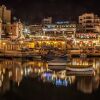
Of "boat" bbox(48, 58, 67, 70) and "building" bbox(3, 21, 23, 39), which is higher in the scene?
"building" bbox(3, 21, 23, 39)

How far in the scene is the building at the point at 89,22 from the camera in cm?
4272

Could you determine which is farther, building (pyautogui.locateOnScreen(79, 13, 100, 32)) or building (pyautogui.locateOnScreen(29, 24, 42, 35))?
building (pyautogui.locateOnScreen(29, 24, 42, 35))

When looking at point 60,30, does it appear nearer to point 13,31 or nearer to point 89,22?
point 89,22

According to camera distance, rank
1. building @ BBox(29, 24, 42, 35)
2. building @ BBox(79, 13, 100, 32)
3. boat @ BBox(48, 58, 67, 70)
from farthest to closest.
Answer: building @ BBox(29, 24, 42, 35) < building @ BBox(79, 13, 100, 32) < boat @ BBox(48, 58, 67, 70)

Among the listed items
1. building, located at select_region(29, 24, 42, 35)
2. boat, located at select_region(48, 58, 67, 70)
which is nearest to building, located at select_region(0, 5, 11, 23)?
building, located at select_region(29, 24, 42, 35)

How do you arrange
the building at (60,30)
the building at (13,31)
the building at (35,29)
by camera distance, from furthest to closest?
the building at (35,29), the building at (60,30), the building at (13,31)

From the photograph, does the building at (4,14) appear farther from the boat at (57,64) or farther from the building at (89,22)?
the boat at (57,64)

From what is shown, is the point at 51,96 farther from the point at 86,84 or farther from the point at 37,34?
the point at 37,34

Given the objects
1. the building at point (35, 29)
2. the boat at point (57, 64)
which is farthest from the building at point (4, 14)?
the boat at point (57, 64)

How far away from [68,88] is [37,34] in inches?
1211

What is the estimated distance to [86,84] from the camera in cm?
1310

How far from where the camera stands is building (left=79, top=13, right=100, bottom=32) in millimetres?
42719

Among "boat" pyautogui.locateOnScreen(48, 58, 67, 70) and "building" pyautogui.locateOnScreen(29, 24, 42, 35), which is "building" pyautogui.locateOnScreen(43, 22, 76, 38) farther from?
"boat" pyautogui.locateOnScreen(48, 58, 67, 70)

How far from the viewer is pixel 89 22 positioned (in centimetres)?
4453
